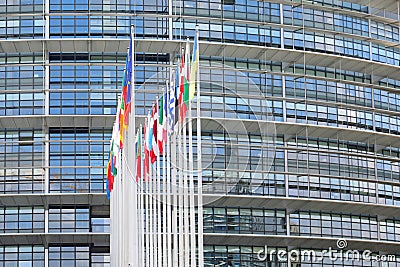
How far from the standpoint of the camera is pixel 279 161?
56156mm

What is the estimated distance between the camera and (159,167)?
35500 mm

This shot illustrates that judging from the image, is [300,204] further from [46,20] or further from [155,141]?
[155,141]

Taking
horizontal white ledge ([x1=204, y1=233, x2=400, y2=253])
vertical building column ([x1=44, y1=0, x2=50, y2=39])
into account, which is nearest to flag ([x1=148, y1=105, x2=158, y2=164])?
horizontal white ledge ([x1=204, y1=233, x2=400, y2=253])

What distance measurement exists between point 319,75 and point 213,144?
8626 mm

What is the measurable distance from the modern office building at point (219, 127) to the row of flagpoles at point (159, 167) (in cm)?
1147

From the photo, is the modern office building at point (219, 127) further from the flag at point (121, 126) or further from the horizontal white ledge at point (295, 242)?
the flag at point (121, 126)

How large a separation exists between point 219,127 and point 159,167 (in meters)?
20.1

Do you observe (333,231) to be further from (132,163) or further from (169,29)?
(132,163)

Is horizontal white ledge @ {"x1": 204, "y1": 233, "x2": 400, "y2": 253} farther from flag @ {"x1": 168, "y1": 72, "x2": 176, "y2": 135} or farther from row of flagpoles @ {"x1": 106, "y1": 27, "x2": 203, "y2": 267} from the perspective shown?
flag @ {"x1": 168, "y1": 72, "x2": 176, "y2": 135}

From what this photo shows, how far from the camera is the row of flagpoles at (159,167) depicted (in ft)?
94.4

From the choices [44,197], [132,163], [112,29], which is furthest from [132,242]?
[112,29]

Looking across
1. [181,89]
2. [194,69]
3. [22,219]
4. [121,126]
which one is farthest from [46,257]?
[194,69]

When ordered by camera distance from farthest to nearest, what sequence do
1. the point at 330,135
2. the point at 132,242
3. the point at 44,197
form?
the point at 330,135
the point at 44,197
the point at 132,242

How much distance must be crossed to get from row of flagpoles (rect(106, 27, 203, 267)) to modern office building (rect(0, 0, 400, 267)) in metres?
11.5
